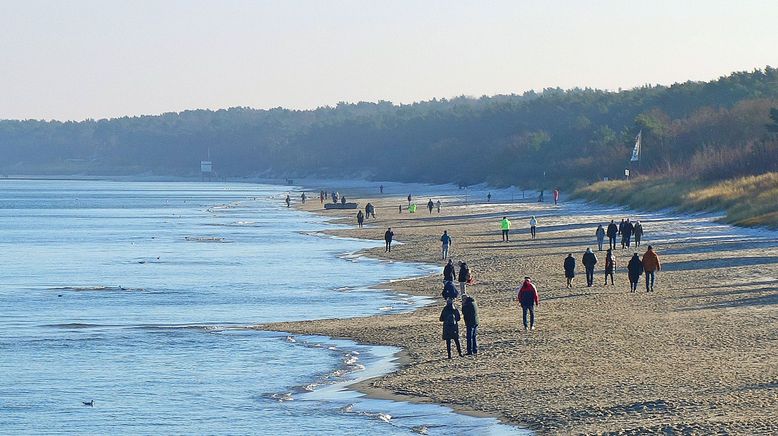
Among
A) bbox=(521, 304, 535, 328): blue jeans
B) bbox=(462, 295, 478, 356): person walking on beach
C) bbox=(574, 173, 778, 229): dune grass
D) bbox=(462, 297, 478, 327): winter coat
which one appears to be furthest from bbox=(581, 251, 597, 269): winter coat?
bbox=(574, 173, 778, 229): dune grass

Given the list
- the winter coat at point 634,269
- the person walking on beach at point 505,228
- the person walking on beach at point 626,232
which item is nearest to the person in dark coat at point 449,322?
the winter coat at point 634,269

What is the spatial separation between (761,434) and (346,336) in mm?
13523

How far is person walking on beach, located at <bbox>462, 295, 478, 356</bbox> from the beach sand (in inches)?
10.1

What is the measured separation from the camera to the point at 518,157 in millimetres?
162375

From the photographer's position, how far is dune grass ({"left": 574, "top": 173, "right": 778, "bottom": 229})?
195 ft

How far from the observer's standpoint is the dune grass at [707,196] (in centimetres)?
5931

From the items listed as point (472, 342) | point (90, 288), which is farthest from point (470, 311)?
point (90, 288)

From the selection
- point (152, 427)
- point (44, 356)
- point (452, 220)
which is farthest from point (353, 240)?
point (152, 427)

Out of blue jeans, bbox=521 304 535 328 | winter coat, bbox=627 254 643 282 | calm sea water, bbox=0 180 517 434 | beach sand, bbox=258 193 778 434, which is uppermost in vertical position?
winter coat, bbox=627 254 643 282

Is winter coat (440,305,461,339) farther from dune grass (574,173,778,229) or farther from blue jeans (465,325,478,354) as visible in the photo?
dune grass (574,173,778,229)

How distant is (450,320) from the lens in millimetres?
23297

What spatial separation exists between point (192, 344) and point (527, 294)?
6.89m

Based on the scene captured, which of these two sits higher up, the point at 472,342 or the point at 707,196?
the point at 707,196

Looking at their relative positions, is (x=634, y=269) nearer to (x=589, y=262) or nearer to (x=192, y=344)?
(x=589, y=262)
